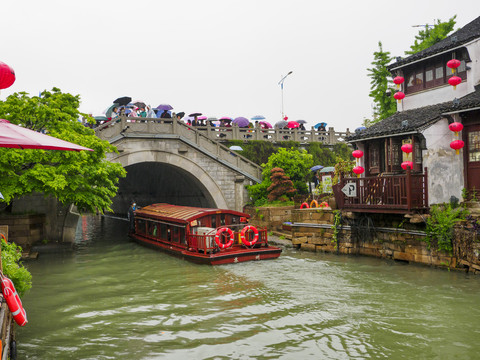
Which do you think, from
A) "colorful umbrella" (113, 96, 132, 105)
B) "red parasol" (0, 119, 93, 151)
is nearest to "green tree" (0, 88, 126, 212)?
"colorful umbrella" (113, 96, 132, 105)

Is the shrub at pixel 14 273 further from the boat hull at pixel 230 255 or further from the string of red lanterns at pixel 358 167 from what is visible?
the string of red lanterns at pixel 358 167

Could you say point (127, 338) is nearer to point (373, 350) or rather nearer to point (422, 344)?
point (373, 350)

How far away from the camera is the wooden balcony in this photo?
14102mm

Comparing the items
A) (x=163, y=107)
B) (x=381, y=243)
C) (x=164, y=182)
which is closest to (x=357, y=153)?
(x=381, y=243)

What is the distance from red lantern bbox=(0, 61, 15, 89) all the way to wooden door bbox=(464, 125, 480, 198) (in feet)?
43.3

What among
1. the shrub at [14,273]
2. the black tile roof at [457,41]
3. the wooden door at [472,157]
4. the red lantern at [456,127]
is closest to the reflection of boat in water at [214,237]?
the wooden door at [472,157]

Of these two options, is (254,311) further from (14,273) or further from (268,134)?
(268,134)

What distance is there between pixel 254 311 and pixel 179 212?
904 centimetres

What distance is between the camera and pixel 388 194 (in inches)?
583

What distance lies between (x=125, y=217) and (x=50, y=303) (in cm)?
2712

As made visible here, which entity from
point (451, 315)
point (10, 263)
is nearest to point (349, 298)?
point (451, 315)

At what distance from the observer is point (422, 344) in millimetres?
8156

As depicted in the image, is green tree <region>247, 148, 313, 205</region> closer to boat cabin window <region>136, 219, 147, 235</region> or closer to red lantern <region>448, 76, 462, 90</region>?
boat cabin window <region>136, 219, 147, 235</region>

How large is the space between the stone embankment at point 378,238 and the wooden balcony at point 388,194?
0.45 m
